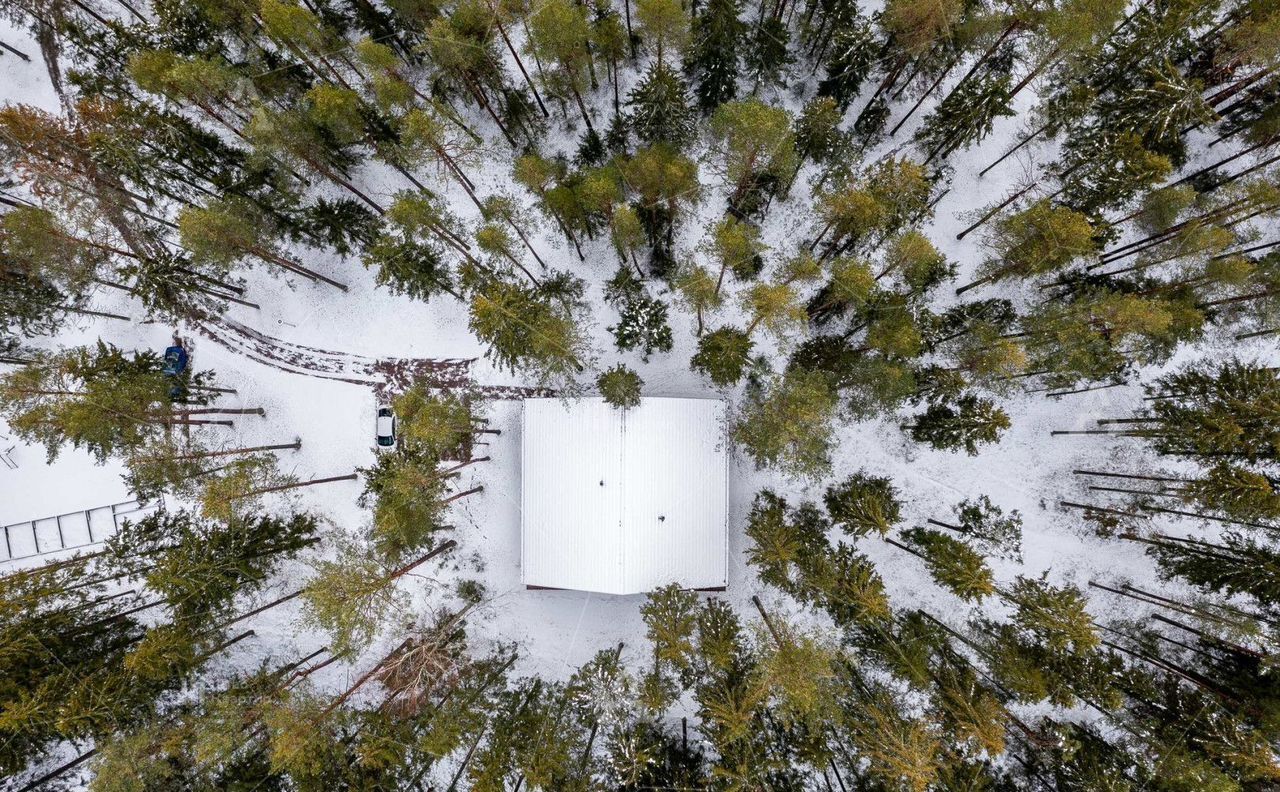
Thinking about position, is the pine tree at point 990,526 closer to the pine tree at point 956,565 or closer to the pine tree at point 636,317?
the pine tree at point 956,565

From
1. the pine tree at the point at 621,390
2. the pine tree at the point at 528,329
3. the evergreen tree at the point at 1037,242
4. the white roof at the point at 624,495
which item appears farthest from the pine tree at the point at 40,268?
the evergreen tree at the point at 1037,242

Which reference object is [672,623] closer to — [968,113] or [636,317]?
[636,317]

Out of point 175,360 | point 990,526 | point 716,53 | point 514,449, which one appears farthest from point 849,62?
point 175,360

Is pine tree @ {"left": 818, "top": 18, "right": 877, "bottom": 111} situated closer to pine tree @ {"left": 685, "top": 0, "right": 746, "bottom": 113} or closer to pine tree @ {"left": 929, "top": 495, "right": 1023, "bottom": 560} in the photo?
pine tree @ {"left": 685, "top": 0, "right": 746, "bottom": 113}

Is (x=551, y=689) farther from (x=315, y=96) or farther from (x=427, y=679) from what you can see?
(x=315, y=96)

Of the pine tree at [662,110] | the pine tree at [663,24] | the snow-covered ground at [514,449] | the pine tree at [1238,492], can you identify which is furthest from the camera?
the snow-covered ground at [514,449]

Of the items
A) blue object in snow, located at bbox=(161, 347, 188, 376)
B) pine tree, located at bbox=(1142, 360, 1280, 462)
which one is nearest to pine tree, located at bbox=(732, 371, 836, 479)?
pine tree, located at bbox=(1142, 360, 1280, 462)
